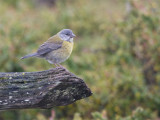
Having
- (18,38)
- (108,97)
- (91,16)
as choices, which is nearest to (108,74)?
(108,97)

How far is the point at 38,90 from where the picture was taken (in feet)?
10.6

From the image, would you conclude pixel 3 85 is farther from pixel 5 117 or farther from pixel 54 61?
pixel 5 117

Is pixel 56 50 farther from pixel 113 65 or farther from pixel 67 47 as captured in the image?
pixel 113 65

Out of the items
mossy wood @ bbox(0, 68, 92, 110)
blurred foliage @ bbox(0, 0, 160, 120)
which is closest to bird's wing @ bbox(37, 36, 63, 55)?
mossy wood @ bbox(0, 68, 92, 110)

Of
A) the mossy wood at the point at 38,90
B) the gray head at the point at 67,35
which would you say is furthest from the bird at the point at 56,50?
the mossy wood at the point at 38,90

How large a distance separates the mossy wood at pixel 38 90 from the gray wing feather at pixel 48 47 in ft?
3.46

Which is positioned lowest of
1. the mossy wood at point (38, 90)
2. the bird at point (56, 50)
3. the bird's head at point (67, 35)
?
the mossy wood at point (38, 90)

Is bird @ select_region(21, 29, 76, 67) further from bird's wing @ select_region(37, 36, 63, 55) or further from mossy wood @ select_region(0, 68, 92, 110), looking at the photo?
mossy wood @ select_region(0, 68, 92, 110)

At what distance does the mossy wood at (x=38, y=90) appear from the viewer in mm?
3168

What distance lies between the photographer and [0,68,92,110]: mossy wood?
317 cm

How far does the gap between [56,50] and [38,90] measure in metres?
1.33

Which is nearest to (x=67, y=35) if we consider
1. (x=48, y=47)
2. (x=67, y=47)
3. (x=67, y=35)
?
(x=67, y=35)

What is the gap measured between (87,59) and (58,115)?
172cm

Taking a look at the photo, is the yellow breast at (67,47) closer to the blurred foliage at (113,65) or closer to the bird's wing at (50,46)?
the bird's wing at (50,46)
